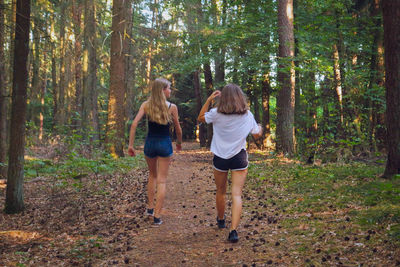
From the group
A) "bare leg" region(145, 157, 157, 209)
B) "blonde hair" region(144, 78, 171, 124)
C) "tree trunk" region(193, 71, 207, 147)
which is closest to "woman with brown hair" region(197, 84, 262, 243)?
"blonde hair" region(144, 78, 171, 124)

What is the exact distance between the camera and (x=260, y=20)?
17.7 metres

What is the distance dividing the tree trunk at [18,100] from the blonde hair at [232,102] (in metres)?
4.47

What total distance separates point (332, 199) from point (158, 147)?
352 cm

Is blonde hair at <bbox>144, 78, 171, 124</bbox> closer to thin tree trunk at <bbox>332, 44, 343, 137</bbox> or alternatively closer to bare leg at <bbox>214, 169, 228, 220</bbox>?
bare leg at <bbox>214, 169, 228, 220</bbox>

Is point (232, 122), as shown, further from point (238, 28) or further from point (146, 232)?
point (238, 28)

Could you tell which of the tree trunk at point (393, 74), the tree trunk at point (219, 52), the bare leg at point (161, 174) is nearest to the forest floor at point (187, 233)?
the bare leg at point (161, 174)

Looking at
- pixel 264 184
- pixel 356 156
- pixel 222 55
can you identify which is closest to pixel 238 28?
pixel 222 55

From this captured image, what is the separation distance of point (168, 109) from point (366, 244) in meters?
3.67

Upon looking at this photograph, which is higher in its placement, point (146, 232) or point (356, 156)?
point (356, 156)

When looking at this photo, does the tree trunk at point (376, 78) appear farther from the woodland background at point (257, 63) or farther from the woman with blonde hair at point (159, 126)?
the woman with blonde hair at point (159, 126)

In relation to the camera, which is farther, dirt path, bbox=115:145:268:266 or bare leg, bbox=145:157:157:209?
bare leg, bbox=145:157:157:209

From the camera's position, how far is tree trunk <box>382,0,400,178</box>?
21.8ft

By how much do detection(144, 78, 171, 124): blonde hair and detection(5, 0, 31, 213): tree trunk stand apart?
9.85 feet

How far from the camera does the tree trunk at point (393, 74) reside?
6.64 meters
